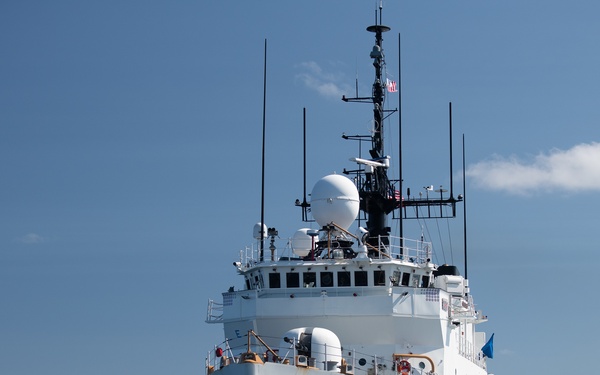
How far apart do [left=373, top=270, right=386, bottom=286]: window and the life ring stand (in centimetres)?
448

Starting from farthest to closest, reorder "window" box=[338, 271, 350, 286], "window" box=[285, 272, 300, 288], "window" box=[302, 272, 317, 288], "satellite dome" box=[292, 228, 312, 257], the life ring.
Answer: "satellite dome" box=[292, 228, 312, 257] < "window" box=[285, 272, 300, 288] < "window" box=[302, 272, 317, 288] < "window" box=[338, 271, 350, 286] < the life ring

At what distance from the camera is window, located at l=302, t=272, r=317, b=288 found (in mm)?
54594

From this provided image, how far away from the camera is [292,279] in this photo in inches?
2156

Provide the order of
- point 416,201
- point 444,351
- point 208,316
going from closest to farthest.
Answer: point 444,351 < point 208,316 < point 416,201

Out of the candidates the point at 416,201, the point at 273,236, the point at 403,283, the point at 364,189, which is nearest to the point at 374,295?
the point at 403,283

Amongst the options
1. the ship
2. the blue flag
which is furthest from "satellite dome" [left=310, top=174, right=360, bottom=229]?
the blue flag

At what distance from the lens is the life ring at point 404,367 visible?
50.3 m

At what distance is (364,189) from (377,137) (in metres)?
2.66

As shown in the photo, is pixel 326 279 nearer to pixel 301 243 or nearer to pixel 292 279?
pixel 292 279

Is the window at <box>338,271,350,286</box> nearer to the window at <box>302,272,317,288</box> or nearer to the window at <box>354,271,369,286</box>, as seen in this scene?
the window at <box>354,271,369,286</box>

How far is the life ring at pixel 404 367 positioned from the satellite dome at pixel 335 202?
299 inches

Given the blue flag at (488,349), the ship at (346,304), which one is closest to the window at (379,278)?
the ship at (346,304)

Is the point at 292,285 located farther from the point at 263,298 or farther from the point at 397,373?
the point at 397,373

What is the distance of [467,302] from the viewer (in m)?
61.5
